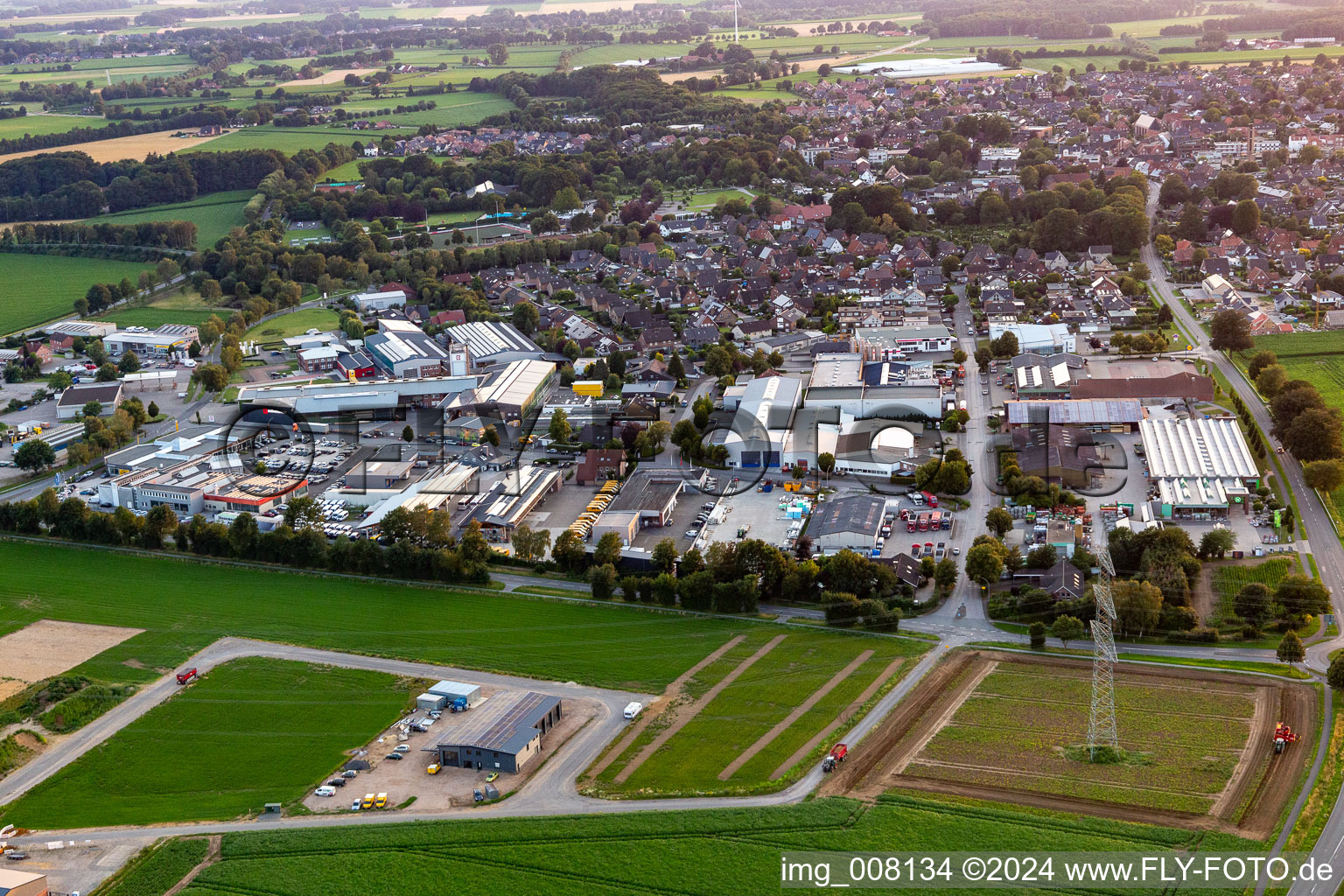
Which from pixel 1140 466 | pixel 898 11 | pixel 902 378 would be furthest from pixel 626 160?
pixel 898 11

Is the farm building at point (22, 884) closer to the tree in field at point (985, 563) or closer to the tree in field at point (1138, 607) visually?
the tree in field at point (985, 563)

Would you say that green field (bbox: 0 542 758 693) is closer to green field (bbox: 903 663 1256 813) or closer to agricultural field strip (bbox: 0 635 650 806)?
agricultural field strip (bbox: 0 635 650 806)

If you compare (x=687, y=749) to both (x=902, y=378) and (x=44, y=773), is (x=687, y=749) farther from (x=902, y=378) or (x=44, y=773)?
(x=902, y=378)

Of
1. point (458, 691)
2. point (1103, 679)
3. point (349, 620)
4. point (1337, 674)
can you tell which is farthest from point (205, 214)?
point (1337, 674)

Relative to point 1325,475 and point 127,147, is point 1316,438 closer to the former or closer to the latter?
point 1325,475

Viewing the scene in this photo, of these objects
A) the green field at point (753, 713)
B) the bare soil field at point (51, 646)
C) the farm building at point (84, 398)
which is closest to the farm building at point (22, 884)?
the bare soil field at point (51, 646)

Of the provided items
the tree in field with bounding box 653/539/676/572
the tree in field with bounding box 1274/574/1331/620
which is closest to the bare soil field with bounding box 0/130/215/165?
the tree in field with bounding box 653/539/676/572
